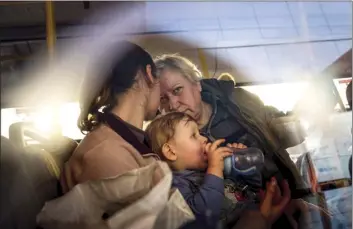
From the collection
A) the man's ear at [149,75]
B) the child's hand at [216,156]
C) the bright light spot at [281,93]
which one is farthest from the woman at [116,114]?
the bright light spot at [281,93]

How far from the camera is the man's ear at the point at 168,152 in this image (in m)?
0.93

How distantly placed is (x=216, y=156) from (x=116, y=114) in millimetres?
239

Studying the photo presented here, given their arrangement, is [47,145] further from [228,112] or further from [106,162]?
[228,112]

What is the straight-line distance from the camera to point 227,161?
965mm

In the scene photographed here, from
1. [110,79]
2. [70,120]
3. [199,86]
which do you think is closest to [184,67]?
[199,86]

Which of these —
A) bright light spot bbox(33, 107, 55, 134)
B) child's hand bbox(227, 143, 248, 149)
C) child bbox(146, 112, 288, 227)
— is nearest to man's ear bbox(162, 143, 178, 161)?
child bbox(146, 112, 288, 227)

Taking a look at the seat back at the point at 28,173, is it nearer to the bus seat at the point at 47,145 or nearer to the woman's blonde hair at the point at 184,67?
the bus seat at the point at 47,145

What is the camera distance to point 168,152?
3.06 feet

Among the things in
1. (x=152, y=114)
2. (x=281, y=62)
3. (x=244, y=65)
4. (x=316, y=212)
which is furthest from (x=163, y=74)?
(x=316, y=212)

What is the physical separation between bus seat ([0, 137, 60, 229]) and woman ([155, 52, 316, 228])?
302 millimetres

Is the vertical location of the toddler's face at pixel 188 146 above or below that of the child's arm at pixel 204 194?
above

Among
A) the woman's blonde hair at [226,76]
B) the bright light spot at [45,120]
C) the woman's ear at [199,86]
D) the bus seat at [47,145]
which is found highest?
the woman's blonde hair at [226,76]

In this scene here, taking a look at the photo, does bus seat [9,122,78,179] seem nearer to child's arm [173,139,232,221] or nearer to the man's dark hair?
the man's dark hair

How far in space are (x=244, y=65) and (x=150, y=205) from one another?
0.44 meters
